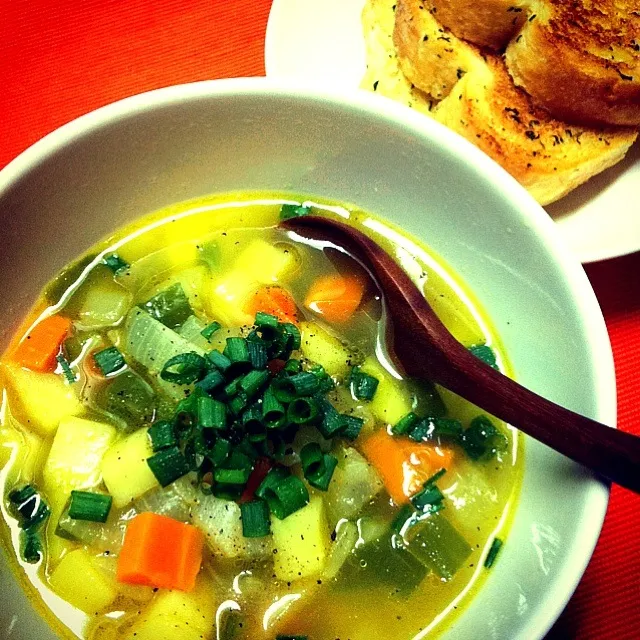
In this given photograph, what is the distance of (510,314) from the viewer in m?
1.45

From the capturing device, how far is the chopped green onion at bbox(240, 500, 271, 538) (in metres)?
1.35

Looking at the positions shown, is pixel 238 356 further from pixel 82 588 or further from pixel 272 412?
pixel 82 588

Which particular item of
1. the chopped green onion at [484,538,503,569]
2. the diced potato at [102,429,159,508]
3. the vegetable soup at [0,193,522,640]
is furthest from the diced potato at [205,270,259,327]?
the chopped green onion at [484,538,503,569]

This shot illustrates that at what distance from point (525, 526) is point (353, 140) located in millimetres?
824

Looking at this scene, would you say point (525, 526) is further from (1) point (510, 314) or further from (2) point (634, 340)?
(2) point (634, 340)

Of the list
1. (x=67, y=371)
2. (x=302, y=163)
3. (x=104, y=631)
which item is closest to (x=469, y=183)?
(x=302, y=163)

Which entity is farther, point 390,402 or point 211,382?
point 390,402

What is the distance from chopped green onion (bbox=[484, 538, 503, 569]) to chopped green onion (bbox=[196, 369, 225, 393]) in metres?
0.62

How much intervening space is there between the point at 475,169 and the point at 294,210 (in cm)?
47

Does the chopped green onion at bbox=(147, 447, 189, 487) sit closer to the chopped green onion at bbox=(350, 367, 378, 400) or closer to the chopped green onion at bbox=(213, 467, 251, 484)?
the chopped green onion at bbox=(213, 467, 251, 484)

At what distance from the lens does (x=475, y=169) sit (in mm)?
1290

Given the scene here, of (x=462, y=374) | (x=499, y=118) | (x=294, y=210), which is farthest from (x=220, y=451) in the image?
(x=499, y=118)

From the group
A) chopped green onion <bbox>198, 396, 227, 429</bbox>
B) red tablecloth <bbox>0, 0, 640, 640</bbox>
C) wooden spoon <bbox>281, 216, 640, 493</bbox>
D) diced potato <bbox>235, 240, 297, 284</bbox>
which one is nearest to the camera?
wooden spoon <bbox>281, 216, 640, 493</bbox>

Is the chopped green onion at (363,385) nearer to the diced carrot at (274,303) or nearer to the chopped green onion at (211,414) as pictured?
the diced carrot at (274,303)
